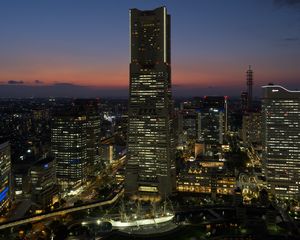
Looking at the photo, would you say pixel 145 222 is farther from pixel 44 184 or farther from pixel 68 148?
pixel 68 148

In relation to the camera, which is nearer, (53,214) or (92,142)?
(53,214)

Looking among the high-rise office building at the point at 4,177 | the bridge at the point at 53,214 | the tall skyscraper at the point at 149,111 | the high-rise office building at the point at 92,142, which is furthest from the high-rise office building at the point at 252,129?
→ the high-rise office building at the point at 4,177

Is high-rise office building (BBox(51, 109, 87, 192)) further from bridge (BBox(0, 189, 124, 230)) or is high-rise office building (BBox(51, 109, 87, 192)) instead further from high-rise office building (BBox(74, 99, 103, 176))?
bridge (BBox(0, 189, 124, 230))

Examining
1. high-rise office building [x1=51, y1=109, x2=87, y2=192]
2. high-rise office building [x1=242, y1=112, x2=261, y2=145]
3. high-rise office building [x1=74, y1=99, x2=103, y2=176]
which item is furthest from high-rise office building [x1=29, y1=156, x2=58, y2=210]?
high-rise office building [x1=242, y1=112, x2=261, y2=145]

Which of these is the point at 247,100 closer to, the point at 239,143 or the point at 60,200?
the point at 239,143

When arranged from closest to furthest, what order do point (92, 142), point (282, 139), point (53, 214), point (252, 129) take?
point (53, 214) < point (282, 139) < point (92, 142) < point (252, 129)

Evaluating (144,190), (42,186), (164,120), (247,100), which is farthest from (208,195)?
(247,100)

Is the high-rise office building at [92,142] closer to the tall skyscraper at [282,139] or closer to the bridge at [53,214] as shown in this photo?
the bridge at [53,214]

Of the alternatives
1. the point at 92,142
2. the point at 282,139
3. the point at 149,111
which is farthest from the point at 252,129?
the point at 149,111
